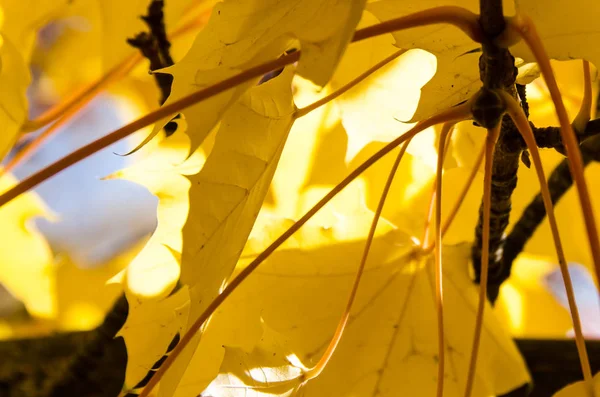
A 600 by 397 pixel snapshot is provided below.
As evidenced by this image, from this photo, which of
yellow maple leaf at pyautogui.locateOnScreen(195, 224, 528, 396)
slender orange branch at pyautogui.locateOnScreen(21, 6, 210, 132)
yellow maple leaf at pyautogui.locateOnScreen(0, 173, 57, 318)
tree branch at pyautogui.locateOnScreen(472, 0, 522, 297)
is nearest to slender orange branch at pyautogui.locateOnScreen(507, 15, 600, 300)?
tree branch at pyautogui.locateOnScreen(472, 0, 522, 297)

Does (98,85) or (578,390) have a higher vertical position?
(98,85)

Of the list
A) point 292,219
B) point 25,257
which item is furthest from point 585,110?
point 25,257

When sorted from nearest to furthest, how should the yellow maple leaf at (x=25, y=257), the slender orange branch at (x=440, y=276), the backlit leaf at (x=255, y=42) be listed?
the backlit leaf at (x=255, y=42) < the slender orange branch at (x=440, y=276) < the yellow maple leaf at (x=25, y=257)

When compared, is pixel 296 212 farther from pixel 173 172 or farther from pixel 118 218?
pixel 118 218

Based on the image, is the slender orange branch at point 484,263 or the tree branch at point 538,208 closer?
the slender orange branch at point 484,263

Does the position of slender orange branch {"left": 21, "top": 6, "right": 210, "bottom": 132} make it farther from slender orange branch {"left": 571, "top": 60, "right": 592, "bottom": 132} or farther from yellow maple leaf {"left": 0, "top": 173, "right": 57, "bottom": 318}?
slender orange branch {"left": 571, "top": 60, "right": 592, "bottom": 132}

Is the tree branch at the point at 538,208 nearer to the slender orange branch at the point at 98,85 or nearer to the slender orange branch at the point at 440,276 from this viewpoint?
the slender orange branch at the point at 440,276

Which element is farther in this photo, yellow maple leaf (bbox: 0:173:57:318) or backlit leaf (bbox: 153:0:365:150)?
yellow maple leaf (bbox: 0:173:57:318)

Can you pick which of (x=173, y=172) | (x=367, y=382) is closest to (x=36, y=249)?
(x=173, y=172)

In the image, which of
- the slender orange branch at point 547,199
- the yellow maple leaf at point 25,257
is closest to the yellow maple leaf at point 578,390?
the slender orange branch at point 547,199

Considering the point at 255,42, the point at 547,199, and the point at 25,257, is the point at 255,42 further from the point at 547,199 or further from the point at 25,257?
the point at 25,257

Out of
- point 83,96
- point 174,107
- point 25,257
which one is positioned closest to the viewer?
point 174,107
